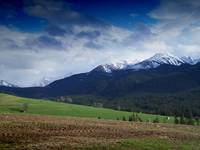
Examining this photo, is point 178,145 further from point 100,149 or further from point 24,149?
point 24,149

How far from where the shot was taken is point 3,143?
3484cm

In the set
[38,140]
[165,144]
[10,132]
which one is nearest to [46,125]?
[10,132]

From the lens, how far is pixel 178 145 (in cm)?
4116

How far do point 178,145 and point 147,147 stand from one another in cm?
583

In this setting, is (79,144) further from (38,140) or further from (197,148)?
(197,148)

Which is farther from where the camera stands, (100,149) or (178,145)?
(178,145)

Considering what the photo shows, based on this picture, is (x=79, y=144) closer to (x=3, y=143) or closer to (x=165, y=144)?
(x=3, y=143)

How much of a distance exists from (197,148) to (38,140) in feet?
54.5

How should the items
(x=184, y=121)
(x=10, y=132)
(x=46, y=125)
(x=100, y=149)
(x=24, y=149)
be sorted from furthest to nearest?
(x=184, y=121) < (x=46, y=125) < (x=10, y=132) < (x=100, y=149) < (x=24, y=149)

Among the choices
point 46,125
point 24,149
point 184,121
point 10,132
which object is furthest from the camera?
point 184,121

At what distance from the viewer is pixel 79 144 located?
1394 inches

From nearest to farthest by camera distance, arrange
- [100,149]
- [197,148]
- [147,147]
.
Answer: [100,149] → [147,147] → [197,148]

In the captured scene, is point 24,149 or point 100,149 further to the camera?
point 100,149

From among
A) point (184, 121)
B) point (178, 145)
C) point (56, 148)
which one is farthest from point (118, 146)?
point (184, 121)
